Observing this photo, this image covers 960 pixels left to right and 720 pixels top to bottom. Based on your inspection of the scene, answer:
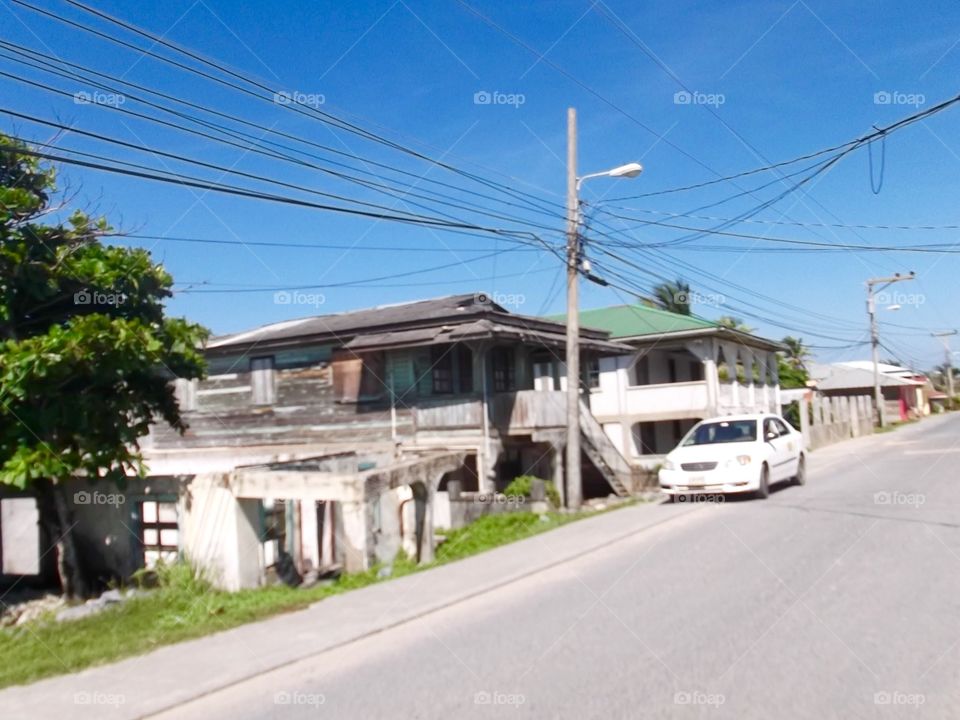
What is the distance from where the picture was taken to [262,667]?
21.9 feet

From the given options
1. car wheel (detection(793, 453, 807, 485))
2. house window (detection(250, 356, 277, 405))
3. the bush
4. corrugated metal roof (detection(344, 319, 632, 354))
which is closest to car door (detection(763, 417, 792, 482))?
car wheel (detection(793, 453, 807, 485))

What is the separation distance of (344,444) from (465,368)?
3.51 m

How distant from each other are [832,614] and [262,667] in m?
4.87

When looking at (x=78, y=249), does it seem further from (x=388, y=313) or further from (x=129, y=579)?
(x=388, y=313)

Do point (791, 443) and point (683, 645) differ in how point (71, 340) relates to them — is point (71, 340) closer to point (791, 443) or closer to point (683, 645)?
point (683, 645)

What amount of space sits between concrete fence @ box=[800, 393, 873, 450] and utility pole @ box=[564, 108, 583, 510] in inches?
704

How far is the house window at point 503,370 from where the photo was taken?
65.3 feet

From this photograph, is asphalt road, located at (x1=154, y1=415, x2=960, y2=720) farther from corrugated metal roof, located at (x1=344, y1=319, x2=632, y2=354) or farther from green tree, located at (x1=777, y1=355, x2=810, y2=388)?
green tree, located at (x1=777, y1=355, x2=810, y2=388)

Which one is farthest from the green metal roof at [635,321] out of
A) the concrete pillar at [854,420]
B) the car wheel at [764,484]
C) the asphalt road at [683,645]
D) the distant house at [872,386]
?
the distant house at [872,386]

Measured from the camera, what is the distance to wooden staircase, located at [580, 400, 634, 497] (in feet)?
64.2

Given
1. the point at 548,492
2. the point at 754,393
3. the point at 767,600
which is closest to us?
the point at 767,600

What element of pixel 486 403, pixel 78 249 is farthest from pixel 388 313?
pixel 78 249

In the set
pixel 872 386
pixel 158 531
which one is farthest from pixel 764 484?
pixel 872 386

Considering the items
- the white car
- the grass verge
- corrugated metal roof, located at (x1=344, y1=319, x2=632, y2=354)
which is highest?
corrugated metal roof, located at (x1=344, y1=319, x2=632, y2=354)
